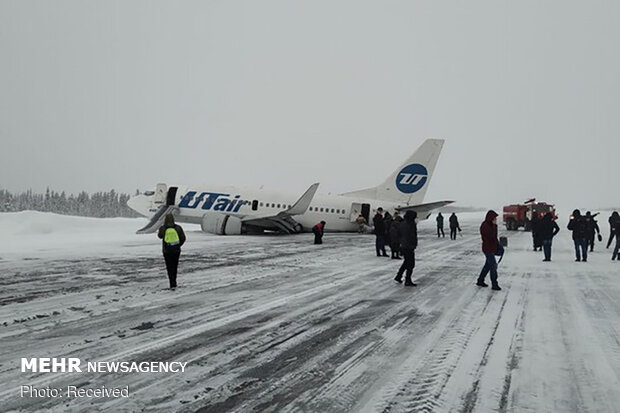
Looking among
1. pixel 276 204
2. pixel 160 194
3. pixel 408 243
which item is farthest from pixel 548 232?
pixel 160 194

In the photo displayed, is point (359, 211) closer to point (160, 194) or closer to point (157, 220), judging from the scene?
point (157, 220)

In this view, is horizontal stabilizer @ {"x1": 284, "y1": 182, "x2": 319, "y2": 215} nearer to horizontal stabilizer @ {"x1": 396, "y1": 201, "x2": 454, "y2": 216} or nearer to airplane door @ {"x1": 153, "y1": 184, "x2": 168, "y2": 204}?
horizontal stabilizer @ {"x1": 396, "y1": 201, "x2": 454, "y2": 216}

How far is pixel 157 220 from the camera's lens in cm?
2822

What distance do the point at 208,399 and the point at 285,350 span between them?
1620 millimetres

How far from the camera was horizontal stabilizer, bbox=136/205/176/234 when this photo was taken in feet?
88.9

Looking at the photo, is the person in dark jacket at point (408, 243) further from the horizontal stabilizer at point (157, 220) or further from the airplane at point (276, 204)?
the horizontal stabilizer at point (157, 220)

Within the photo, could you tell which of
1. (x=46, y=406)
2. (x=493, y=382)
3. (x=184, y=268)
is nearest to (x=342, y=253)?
(x=184, y=268)

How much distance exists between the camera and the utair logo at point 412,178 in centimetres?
3019

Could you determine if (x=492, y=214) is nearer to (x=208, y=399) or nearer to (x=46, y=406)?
(x=208, y=399)

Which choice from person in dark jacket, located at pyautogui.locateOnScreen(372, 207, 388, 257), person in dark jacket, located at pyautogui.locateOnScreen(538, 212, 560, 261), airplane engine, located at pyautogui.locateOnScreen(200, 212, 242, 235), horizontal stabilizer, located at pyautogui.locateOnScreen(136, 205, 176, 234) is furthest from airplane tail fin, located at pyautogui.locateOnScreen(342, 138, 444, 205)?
horizontal stabilizer, located at pyautogui.locateOnScreen(136, 205, 176, 234)

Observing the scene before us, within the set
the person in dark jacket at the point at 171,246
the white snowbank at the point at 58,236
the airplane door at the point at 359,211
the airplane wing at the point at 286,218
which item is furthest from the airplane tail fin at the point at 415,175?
the person in dark jacket at the point at 171,246

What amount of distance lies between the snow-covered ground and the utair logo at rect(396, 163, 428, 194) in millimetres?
17877

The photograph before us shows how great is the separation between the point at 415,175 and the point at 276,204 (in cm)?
1025

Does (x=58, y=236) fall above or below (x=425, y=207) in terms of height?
below
